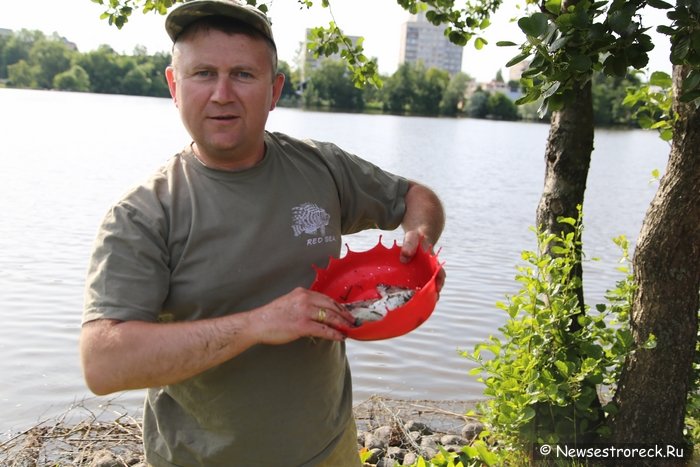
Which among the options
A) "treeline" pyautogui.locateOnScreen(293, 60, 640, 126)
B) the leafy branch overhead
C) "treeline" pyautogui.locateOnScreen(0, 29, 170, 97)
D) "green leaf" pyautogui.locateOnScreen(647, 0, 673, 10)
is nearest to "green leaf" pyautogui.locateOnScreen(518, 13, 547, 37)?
the leafy branch overhead

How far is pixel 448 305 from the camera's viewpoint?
884 centimetres

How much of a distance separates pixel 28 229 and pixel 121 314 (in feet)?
35.4

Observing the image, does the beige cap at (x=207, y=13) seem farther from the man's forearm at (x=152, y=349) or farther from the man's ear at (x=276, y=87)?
the man's forearm at (x=152, y=349)

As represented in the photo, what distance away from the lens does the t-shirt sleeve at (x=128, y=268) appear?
1.93m

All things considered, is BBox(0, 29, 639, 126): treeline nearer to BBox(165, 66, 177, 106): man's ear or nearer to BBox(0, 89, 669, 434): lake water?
BBox(0, 89, 669, 434): lake water

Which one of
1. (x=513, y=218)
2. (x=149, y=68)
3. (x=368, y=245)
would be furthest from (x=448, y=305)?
(x=149, y=68)

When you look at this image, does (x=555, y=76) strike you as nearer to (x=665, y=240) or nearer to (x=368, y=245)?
(x=665, y=240)

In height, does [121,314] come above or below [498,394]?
above

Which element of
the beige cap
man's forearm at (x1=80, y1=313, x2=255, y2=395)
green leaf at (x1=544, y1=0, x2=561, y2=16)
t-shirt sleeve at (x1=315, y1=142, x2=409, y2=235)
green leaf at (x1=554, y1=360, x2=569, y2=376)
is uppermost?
green leaf at (x1=544, y1=0, x2=561, y2=16)

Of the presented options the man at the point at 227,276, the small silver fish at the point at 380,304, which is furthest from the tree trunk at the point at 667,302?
the man at the point at 227,276

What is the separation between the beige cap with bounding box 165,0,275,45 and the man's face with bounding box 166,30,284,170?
46 millimetres

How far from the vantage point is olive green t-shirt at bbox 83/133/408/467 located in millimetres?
2029

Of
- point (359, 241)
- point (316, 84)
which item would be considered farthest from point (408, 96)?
point (359, 241)

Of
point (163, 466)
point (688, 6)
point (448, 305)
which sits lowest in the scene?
point (448, 305)
